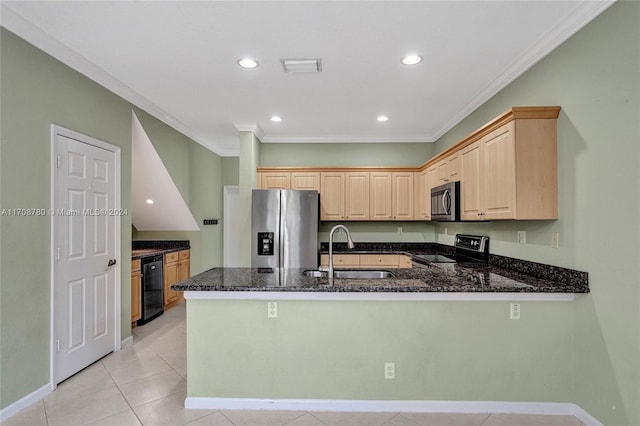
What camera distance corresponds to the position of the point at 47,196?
7.86 ft

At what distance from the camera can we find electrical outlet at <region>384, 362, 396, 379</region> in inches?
85.5

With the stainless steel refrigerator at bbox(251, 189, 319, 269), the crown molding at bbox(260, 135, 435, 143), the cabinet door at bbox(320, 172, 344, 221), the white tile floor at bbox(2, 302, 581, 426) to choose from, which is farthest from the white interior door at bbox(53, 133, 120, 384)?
the cabinet door at bbox(320, 172, 344, 221)

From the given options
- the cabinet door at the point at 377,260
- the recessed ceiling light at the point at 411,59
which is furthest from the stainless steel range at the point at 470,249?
the recessed ceiling light at the point at 411,59

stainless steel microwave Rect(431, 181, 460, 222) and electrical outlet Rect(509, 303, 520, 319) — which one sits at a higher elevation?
stainless steel microwave Rect(431, 181, 460, 222)

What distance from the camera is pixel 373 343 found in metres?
2.18

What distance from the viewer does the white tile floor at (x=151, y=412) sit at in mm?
2057

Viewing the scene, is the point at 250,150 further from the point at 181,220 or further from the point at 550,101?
the point at 550,101

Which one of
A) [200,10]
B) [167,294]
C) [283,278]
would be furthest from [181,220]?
[200,10]

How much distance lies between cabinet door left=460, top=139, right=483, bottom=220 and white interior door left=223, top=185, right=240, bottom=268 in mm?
4196

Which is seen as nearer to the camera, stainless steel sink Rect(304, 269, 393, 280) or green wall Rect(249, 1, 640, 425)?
green wall Rect(249, 1, 640, 425)

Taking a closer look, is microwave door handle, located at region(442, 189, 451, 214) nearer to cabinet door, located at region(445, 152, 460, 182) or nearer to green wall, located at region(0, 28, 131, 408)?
cabinet door, located at region(445, 152, 460, 182)

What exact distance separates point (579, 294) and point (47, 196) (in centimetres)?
386

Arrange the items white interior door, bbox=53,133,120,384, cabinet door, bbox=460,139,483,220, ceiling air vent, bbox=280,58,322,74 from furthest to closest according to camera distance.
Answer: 1. cabinet door, bbox=460,139,483,220
2. ceiling air vent, bbox=280,58,322,74
3. white interior door, bbox=53,133,120,384

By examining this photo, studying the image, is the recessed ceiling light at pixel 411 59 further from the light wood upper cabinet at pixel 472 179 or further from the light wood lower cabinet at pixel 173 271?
the light wood lower cabinet at pixel 173 271
